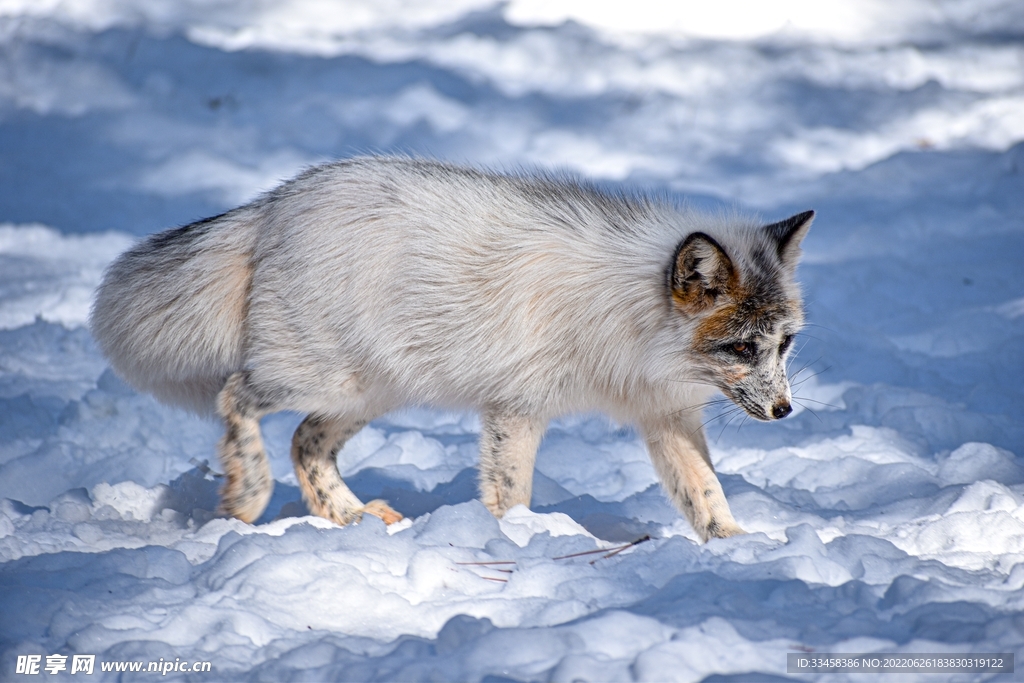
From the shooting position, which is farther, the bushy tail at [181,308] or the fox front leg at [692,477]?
the bushy tail at [181,308]

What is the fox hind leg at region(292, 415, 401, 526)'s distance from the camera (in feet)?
13.7

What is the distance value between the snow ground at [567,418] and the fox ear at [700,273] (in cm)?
87

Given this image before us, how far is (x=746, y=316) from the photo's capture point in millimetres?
3482

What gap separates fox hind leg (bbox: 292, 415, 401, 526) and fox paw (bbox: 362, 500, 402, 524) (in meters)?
0.05

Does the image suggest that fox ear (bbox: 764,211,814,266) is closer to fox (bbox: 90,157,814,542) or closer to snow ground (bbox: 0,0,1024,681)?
fox (bbox: 90,157,814,542)

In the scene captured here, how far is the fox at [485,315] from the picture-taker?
3598 millimetres

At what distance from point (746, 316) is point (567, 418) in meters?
1.13

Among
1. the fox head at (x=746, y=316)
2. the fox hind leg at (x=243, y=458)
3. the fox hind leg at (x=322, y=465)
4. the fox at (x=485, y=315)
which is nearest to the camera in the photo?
the fox head at (x=746, y=316)

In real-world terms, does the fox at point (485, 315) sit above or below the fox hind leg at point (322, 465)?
above

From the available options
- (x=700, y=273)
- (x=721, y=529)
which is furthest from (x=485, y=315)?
(x=721, y=529)

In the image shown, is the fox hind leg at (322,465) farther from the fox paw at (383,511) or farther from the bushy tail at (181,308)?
the bushy tail at (181,308)

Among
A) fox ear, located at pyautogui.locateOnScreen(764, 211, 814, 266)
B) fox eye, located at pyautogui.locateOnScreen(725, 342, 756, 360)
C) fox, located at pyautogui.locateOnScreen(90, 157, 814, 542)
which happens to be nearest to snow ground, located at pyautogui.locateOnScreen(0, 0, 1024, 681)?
fox, located at pyautogui.locateOnScreen(90, 157, 814, 542)

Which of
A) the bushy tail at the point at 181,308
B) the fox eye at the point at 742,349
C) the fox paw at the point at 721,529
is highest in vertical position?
the bushy tail at the point at 181,308

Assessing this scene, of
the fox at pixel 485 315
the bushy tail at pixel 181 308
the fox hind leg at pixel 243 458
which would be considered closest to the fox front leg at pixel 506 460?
the fox at pixel 485 315
